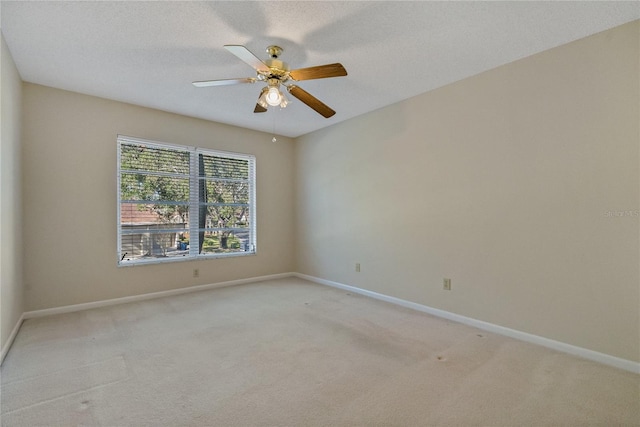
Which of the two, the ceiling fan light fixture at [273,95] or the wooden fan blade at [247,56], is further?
the ceiling fan light fixture at [273,95]

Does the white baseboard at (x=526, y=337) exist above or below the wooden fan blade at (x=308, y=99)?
below

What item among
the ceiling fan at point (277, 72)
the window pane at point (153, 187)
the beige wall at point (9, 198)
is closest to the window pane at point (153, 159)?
the window pane at point (153, 187)

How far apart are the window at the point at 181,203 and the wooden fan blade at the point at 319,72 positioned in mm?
2811

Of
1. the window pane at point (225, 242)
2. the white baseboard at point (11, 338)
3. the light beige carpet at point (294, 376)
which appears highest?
the window pane at point (225, 242)

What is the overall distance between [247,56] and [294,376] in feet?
7.56

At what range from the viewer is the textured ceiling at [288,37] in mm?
2115

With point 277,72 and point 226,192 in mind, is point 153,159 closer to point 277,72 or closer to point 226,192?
point 226,192

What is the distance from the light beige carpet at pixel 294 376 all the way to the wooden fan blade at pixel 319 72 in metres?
2.22

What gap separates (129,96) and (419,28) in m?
3.40

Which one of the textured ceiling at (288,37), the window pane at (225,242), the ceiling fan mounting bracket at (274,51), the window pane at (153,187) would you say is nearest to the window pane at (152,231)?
the window pane at (153,187)

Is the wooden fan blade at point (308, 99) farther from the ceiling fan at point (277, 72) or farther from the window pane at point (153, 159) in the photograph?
the window pane at point (153, 159)

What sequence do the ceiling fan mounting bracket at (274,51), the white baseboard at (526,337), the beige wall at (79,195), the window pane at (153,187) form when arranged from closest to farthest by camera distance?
the white baseboard at (526,337) < the ceiling fan mounting bracket at (274,51) < the beige wall at (79,195) < the window pane at (153,187)

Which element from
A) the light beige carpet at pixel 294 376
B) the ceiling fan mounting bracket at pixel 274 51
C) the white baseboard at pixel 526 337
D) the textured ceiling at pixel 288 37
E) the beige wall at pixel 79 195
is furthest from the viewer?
the beige wall at pixel 79 195

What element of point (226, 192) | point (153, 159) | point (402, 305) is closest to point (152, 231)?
point (153, 159)
